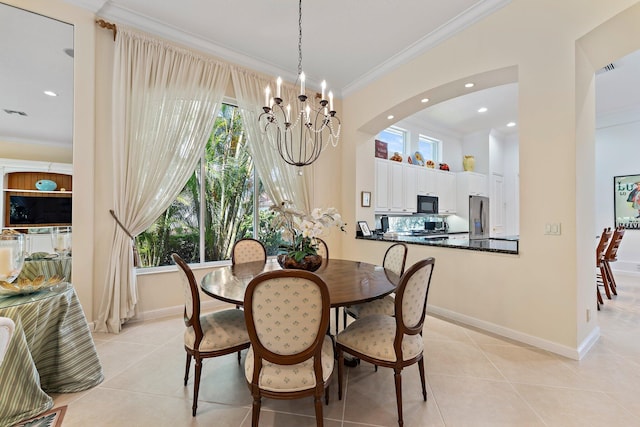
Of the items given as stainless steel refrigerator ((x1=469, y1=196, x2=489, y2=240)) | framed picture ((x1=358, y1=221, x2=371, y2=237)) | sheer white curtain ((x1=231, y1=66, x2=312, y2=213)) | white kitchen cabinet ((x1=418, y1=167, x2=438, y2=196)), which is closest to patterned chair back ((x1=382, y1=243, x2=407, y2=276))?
framed picture ((x1=358, y1=221, x2=371, y2=237))

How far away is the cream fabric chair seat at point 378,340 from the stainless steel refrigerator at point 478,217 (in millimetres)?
2776

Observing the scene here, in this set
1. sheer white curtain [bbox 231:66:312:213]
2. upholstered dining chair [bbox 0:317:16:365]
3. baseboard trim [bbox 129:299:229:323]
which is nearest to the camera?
upholstered dining chair [bbox 0:317:16:365]

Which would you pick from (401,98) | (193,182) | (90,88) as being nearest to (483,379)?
(401,98)

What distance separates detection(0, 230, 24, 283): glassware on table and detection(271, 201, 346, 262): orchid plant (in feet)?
5.29

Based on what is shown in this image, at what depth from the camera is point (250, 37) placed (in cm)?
329

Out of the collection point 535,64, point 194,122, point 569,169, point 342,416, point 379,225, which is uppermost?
point 535,64

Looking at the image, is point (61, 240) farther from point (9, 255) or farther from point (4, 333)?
point (4, 333)

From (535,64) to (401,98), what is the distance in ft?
4.81

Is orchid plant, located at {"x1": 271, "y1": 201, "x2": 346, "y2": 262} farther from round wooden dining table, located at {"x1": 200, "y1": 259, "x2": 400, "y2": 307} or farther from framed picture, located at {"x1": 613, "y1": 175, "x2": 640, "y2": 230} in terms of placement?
framed picture, located at {"x1": 613, "y1": 175, "x2": 640, "y2": 230}

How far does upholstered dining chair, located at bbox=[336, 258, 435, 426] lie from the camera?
1574 millimetres

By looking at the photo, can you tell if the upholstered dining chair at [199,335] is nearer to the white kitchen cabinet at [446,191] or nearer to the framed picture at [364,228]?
the framed picture at [364,228]

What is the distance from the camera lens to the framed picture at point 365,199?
4539 millimetres

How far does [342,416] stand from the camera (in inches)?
65.8

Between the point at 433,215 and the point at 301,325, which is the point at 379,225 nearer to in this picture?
the point at 433,215
